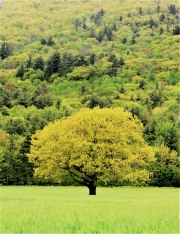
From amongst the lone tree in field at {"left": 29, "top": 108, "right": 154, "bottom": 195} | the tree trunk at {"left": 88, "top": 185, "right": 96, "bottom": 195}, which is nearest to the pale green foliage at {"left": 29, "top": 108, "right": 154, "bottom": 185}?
the lone tree in field at {"left": 29, "top": 108, "right": 154, "bottom": 195}

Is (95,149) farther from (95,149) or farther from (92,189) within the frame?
(92,189)

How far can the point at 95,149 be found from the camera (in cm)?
4466

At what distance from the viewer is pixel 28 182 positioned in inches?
3319

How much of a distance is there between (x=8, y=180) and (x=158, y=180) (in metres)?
25.4

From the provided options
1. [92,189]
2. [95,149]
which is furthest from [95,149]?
[92,189]

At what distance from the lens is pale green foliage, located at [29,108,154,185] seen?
45.2 meters

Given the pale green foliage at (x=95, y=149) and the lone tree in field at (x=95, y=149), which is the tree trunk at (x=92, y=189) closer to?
the lone tree in field at (x=95, y=149)

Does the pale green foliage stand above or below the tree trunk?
above

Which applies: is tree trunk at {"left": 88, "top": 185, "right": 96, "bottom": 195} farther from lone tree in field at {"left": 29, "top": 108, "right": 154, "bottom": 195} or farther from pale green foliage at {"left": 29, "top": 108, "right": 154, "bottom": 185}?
pale green foliage at {"left": 29, "top": 108, "right": 154, "bottom": 185}

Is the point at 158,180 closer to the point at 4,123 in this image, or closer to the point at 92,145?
the point at 92,145

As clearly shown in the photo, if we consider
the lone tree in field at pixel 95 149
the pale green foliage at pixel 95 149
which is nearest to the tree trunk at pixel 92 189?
the lone tree in field at pixel 95 149

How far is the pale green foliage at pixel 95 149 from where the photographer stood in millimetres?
45219

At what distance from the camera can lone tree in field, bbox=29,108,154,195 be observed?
148ft

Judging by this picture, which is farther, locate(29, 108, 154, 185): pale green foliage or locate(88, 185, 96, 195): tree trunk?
locate(88, 185, 96, 195): tree trunk
